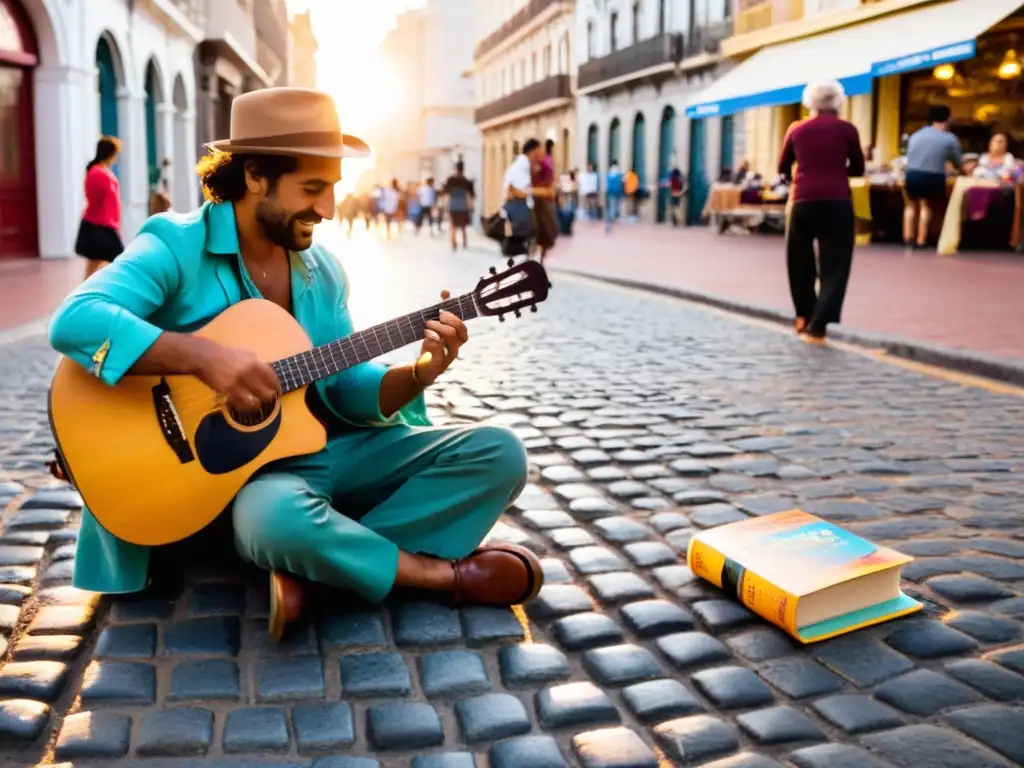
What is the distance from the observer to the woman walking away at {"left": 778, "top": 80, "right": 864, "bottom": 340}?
851cm

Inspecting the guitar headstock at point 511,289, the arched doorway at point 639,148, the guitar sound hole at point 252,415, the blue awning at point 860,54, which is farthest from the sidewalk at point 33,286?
the arched doorway at point 639,148

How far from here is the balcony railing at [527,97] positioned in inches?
1940

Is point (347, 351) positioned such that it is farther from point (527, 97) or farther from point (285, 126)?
point (527, 97)

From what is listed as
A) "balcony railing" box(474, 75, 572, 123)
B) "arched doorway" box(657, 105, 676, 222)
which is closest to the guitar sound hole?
"arched doorway" box(657, 105, 676, 222)

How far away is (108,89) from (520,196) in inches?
396

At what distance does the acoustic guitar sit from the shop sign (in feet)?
56.9

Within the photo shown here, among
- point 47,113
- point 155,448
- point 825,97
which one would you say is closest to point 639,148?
point 47,113

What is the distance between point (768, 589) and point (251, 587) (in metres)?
1.38

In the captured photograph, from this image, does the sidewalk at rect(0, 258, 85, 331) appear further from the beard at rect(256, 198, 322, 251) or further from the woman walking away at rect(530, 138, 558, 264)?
the beard at rect(256, 198, 322, 251)

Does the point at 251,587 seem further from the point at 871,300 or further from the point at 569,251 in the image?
the point at 569,251

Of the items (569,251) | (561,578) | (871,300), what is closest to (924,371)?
(871,300)

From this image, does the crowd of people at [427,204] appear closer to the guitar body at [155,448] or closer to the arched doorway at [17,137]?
the arched doorway at [17,137]

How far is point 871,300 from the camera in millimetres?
10883

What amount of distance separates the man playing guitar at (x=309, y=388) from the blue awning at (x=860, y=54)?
56.3 ft
